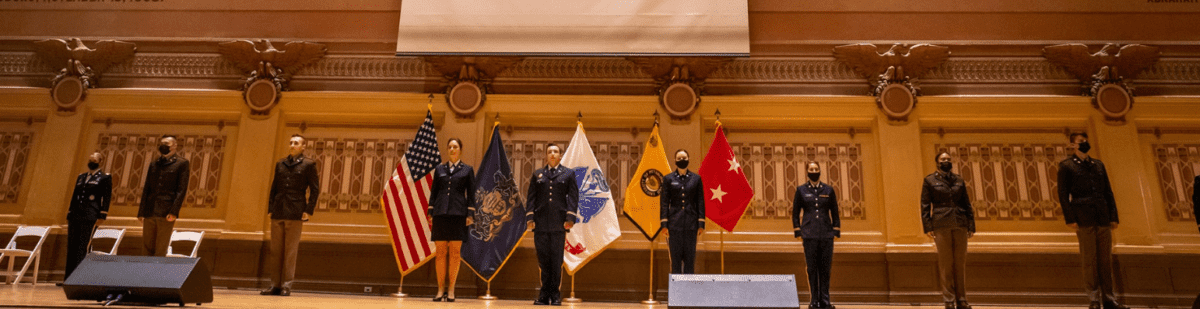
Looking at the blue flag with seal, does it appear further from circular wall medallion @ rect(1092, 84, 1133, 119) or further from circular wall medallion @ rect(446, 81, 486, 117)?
circular wall medallion @ rect(1092, 84, 1133, 119)

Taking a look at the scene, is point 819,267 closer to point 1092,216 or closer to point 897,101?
point 1092,216

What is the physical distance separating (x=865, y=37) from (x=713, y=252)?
3.26 metres

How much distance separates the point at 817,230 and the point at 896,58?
3085 mm

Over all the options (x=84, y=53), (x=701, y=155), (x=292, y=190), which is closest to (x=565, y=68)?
(x=701, y=155)

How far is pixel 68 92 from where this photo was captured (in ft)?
27.1

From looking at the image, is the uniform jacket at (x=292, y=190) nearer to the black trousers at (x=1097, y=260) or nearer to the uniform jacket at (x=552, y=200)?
the uniform jacket at (x=552, y=200)

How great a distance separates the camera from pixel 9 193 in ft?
26.8

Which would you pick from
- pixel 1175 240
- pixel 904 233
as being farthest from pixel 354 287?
pixel 1175 240

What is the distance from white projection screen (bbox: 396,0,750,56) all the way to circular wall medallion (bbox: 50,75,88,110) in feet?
12.9

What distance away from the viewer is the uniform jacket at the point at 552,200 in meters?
6.25

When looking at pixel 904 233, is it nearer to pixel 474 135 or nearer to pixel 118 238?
pixel 474 135

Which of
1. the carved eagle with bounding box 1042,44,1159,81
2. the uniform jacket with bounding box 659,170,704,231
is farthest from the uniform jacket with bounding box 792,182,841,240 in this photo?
the carved eagle with bounding box 1042,44,1159,81

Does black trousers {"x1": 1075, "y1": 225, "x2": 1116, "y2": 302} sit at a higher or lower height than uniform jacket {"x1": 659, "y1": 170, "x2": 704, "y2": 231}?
lower

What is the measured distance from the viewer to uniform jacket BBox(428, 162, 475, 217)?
6.16 m
